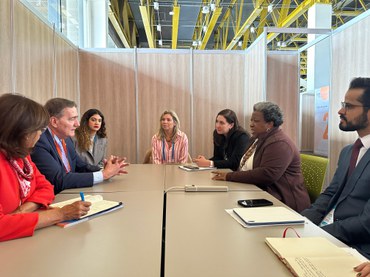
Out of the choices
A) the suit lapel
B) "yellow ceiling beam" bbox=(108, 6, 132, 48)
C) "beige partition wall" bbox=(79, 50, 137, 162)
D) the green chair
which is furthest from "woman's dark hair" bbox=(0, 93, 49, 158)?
"yellow ceiling beam" bbox=(108, 6, 132, 48)

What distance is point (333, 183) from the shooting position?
2053 millimetres

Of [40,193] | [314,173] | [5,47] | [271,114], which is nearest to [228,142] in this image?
[271,114]

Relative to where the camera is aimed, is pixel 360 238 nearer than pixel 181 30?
Yes

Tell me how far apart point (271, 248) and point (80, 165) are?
7.28ft

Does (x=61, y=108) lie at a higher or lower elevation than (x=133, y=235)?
higher

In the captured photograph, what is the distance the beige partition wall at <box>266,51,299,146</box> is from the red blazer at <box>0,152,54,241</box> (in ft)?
13.2

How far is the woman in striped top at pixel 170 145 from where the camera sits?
3760mm

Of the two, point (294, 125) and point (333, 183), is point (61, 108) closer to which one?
point (333, 183)

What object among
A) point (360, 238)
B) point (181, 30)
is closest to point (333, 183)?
point (360, 238)

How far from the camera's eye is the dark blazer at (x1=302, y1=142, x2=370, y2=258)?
154 cm

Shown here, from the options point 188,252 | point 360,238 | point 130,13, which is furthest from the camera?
point 130,13

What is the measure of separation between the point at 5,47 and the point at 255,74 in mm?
3240

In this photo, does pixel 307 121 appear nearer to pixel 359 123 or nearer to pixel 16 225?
pixel 359 123

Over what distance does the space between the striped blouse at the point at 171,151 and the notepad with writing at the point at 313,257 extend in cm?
263
